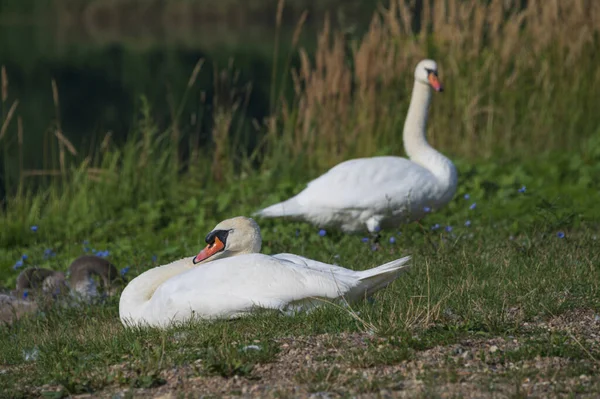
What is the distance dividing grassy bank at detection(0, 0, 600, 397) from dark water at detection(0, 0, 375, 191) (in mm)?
745

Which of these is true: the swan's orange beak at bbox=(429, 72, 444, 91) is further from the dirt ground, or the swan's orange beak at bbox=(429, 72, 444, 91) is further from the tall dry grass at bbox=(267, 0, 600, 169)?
the dirt ground

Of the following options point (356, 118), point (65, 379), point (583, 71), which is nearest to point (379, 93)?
point (356, 118)

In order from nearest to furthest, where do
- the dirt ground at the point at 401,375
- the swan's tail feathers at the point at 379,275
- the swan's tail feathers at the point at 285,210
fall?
the dirt ground at the point at 401,375, the swan's tail feathers at the point at 379,275, the swan's tail feathers at the point at 285,210

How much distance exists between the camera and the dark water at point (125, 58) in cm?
1780

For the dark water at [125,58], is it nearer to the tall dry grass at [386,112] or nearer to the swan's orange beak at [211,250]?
the tall dry grass at [386,112]

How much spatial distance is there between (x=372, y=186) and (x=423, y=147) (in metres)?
0.86

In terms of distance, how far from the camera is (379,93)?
1150 cm

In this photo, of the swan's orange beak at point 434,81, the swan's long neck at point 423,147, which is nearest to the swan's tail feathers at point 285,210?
the swan's long neck at point 423,147

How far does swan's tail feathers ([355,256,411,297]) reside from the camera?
5004 millimetres

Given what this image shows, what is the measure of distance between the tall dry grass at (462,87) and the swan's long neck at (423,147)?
179 centimetres

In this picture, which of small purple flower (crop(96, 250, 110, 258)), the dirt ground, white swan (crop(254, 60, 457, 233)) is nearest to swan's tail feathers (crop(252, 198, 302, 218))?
white swan (crop(254, 60, 457, 233))

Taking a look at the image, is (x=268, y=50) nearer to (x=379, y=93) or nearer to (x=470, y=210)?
(x=379, y=93)

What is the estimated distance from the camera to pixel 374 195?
26.3ft

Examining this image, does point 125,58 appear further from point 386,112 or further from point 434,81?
point 434,81
